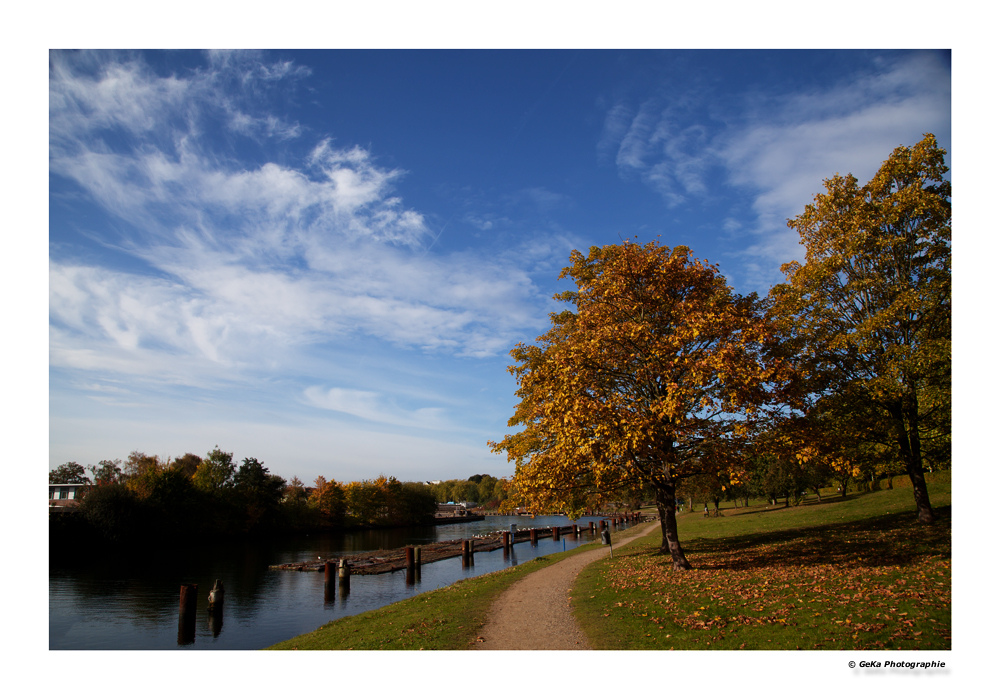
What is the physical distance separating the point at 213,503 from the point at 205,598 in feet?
151

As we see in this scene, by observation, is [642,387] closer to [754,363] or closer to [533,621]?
[754,363]

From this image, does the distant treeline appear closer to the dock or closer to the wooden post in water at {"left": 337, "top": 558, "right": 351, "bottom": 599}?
the dock

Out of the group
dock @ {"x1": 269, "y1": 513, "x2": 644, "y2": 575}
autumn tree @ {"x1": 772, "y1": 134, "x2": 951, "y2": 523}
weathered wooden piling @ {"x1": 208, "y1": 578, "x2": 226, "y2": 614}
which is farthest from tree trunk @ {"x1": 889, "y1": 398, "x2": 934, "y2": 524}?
weathered wooden piling @ {"x1": 208, "y1": 578, "x2": 226, "y2": 614}

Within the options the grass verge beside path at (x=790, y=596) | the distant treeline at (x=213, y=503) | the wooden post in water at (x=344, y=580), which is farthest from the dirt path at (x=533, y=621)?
the distant treeline at (x=213, y=503)

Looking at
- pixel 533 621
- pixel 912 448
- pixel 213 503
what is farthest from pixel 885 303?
pixel 213 503

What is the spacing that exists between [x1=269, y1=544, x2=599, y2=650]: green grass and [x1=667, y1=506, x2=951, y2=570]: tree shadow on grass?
23.1 feet

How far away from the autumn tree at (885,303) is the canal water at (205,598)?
18.9 metres

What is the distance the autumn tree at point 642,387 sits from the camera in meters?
11.4

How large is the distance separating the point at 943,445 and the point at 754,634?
1348 cm

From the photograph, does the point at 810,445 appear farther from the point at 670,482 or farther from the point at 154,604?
the point at 154,604

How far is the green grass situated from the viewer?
1032 cm

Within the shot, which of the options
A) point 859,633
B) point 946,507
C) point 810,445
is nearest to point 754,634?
point 859,633

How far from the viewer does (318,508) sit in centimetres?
7862

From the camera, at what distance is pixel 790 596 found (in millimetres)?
10391
